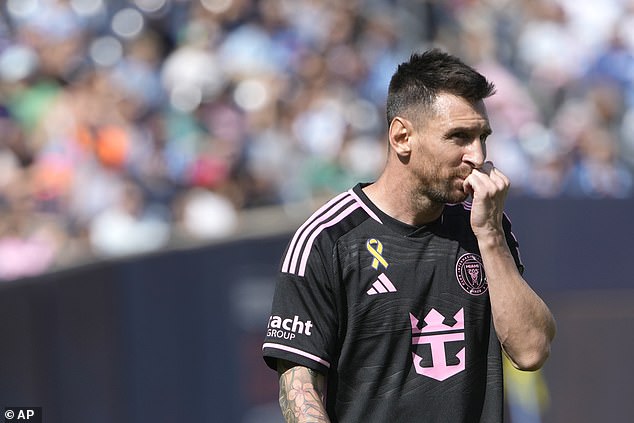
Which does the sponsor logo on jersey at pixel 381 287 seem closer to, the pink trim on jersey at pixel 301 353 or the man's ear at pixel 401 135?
the pink trim on jersey at pixel 301 353

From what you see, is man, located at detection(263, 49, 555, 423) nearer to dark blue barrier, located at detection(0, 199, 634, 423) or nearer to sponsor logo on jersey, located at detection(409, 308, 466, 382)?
sponsor logo on jersey, located at detection(409, 308, 466, 382)

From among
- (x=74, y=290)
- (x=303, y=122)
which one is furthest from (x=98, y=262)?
(x=303, y=122)

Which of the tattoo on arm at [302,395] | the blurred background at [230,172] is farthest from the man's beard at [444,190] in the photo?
the blurred background at [230,172]

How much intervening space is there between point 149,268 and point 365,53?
498 centimetres

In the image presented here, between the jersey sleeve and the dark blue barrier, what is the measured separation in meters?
3.47

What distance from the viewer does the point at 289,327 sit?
4.08 metres

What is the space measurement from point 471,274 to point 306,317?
61 cm

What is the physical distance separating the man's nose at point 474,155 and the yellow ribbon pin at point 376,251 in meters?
0.41

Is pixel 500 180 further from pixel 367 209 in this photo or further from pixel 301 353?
pixel 301 353

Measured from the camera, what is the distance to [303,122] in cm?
1110

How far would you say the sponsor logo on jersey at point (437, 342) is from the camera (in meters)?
4.15

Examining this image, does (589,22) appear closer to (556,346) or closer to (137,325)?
(556,346)

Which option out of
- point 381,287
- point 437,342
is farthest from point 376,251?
point 437,342

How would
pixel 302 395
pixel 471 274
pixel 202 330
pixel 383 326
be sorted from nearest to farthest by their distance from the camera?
pixel 302 395, pixel 383 326, pixel 471 274, pixel 202 330
